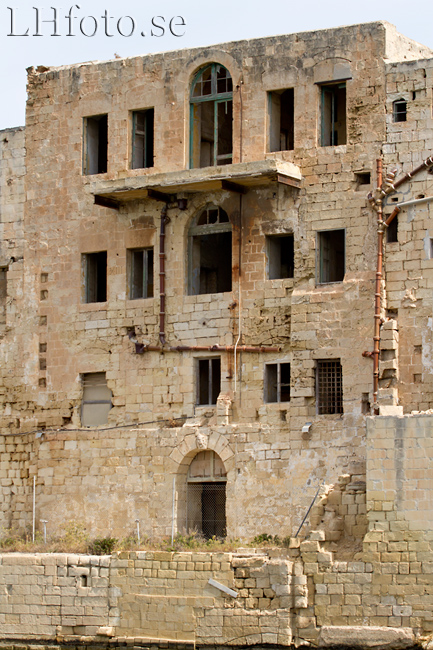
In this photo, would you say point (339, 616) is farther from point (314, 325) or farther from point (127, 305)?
point (127, 305)

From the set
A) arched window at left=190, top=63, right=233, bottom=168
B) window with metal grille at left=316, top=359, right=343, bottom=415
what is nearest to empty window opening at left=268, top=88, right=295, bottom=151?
arched window at left=190, top=63, right=233, bottom=168

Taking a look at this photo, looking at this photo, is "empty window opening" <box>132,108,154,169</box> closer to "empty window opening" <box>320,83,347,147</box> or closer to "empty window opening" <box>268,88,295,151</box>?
"empty window opening" <box>268,88,295,151</box>

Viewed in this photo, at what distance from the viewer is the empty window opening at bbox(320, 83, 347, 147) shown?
33.8m

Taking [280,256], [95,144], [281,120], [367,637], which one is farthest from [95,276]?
[367,637]

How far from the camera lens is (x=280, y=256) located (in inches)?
1364

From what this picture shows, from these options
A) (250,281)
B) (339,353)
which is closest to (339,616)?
(339,353)

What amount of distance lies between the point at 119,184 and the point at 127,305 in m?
2.67

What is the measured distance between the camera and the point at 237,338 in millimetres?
33906

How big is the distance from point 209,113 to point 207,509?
871 centimetres

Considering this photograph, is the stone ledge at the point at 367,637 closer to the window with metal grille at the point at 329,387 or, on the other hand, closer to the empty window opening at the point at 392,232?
the window with metal grille at the point at 329,387

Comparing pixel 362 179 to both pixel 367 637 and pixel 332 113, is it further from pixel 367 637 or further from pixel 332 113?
pixel 367 637

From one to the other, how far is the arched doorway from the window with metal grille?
2.63 meters

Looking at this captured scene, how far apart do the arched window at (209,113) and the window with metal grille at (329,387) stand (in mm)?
5284

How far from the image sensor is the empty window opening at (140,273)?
116 feet
